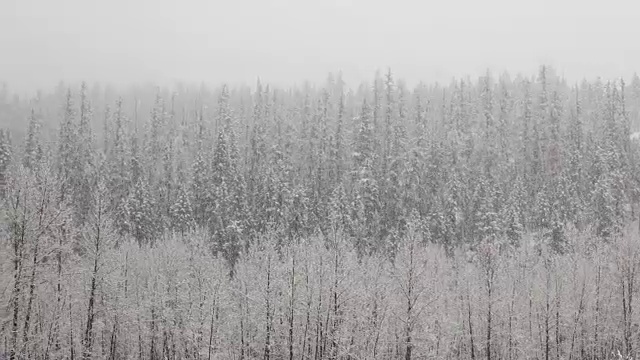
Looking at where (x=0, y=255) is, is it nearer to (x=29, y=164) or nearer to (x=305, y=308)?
(x=305, y=308)

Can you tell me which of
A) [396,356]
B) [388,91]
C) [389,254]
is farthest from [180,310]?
[388,91]

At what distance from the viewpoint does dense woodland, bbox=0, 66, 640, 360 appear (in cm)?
3641

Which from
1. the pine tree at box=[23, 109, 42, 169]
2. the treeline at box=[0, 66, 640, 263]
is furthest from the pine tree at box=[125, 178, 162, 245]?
the pine tree at box=[23, 109, 42, 169]

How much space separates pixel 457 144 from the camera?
334 ft

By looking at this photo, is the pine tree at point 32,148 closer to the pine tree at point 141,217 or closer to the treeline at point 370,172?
the treeline at point 370,172

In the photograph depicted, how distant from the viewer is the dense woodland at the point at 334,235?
36406mm

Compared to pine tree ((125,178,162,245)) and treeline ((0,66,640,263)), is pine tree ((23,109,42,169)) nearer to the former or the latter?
treeline ((0,66,640,263))

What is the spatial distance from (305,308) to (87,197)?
61.7 meters

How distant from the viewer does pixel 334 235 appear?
41.7 meters

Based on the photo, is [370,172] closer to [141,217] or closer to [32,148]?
[141,217]

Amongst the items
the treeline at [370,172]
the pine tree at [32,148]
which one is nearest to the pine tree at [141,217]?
the treeline at [370,172]

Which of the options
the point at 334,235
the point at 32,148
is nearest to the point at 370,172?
the point at 334,235

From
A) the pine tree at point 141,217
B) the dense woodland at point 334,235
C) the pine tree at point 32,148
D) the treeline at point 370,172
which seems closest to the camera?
the dense woodland at point 334,235

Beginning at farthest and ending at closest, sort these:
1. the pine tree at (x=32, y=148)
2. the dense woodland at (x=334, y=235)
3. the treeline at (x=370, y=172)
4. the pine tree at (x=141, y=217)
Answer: the pine tree at (x=32, y=148), the treeline at (x=370, y=172), the pine tree at (x=141, y=217), the dense woodland at (x=334, y=235)
